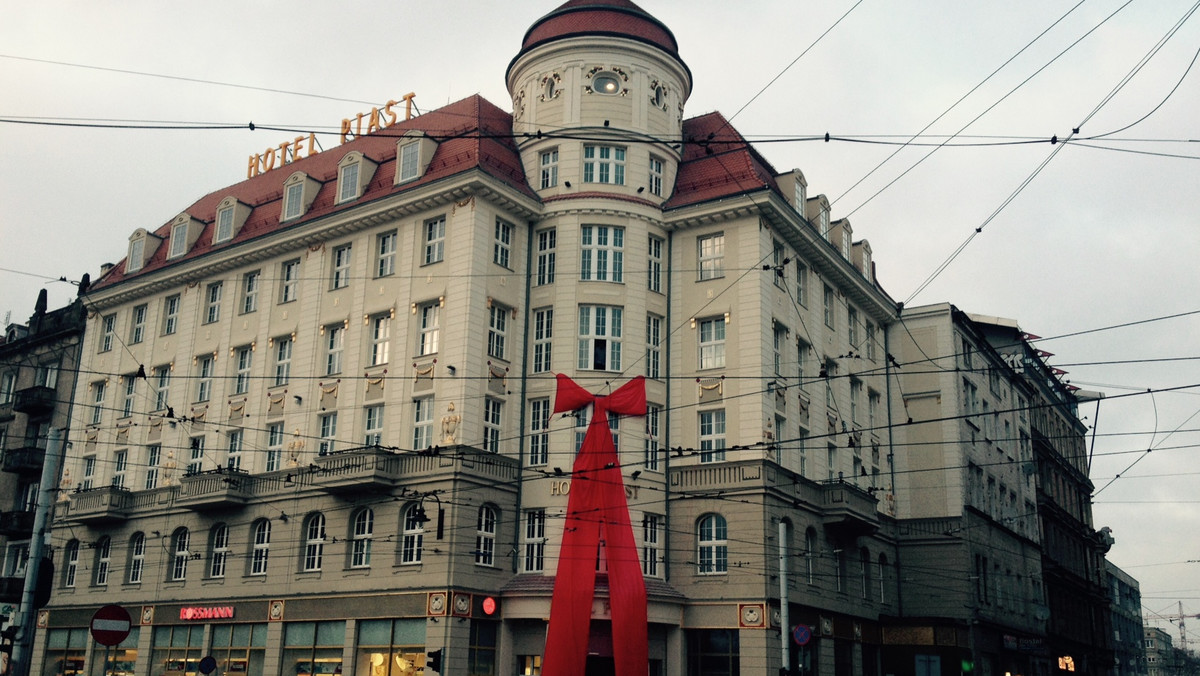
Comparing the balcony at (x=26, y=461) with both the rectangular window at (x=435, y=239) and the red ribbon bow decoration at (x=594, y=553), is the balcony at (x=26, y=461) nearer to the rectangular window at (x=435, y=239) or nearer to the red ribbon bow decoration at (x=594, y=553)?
the rectangular window at (x=435, y=239)

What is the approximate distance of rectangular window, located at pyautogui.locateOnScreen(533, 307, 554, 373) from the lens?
44.5 meters

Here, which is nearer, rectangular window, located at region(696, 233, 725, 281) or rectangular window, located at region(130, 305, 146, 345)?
rectangular window, located at region(696, 233, 725, 281)

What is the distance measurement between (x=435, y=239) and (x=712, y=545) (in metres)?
16.1

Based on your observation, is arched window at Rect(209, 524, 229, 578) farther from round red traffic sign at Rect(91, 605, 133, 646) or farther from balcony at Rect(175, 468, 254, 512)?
round red traffic sign at Rect(91, 605, 133, 646)

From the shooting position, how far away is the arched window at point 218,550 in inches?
1876

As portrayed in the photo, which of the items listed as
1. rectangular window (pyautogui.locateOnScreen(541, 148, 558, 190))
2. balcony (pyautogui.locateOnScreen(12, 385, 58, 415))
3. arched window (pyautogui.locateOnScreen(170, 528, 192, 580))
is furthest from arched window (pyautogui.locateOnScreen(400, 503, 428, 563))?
balcony (pyautogui.locateOnScreen(12, 385, 58, 415))

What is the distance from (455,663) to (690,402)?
13.4 metres

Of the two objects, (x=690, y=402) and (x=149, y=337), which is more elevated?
(x=149, y=337)

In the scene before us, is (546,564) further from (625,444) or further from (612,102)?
(612,102)

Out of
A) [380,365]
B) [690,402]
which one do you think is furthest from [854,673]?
[380,365]

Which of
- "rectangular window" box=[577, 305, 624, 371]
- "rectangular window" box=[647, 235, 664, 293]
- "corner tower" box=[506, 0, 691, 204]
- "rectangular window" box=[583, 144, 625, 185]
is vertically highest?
"corner tower" box=[506, 0, 691, 204]

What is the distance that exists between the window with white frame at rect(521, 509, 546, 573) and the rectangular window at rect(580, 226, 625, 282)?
953 cm

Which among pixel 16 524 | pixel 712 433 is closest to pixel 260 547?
pixel 712 433

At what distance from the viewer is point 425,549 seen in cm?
4028
